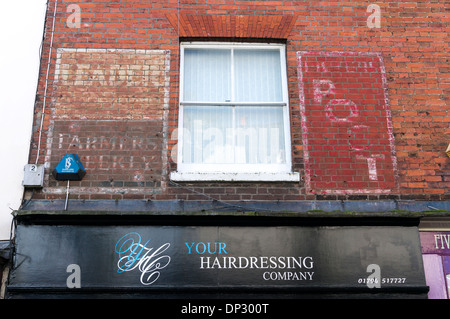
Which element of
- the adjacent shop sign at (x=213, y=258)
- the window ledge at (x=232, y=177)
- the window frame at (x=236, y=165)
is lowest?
the adjacent shop sign at (x=213, y=258)

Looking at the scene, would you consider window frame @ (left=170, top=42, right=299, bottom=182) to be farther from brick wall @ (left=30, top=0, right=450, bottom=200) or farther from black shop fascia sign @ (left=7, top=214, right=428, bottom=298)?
black shop fascia sign @ (left=7, top=214, right=428, bottom=298)

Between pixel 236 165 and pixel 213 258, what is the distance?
1.32 metres

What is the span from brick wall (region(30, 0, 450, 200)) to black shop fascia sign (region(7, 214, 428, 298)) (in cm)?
43

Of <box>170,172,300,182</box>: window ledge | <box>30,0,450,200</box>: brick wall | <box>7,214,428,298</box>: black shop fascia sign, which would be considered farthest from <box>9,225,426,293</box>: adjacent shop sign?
<box>170,172,300,182</box>: window ledge

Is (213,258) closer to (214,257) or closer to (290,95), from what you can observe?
(214,257)

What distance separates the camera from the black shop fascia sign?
5.07 metres

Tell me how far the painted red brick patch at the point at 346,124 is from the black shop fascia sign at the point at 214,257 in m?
0.60

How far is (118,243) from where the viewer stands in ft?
17.0

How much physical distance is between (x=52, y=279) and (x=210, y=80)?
338 centimetres

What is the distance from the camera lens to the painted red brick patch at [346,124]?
18.5ft

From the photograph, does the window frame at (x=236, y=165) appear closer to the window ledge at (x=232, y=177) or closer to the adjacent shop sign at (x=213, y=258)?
the window ledge at (x=232, y=177)

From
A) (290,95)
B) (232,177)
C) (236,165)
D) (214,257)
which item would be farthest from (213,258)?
(290,95)

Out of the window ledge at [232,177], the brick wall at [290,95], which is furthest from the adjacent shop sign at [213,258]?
the window ledge at [232,177]
